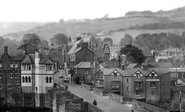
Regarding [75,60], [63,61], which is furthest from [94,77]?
[63,61]

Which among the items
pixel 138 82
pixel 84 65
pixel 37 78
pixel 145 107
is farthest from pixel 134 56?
pixel 145 107

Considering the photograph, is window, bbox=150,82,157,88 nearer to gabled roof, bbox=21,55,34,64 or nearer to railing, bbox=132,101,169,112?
gabled roof, bbox=21,55,34,64

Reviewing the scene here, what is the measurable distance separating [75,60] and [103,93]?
32.9 meters

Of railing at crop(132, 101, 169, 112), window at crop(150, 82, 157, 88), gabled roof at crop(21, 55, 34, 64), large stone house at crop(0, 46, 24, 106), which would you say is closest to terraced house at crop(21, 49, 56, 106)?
gabled roof at crop(21, 55, 34, 64)

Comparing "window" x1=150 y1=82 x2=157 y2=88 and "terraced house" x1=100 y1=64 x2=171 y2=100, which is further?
"window" x1=150 y1=82 x2=157 y2=88

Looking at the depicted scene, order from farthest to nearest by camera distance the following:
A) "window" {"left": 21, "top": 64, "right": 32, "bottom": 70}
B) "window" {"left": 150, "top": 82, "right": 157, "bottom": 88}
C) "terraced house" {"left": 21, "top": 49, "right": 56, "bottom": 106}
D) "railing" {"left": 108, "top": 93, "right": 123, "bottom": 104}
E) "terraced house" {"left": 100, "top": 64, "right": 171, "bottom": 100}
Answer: "window" {"left": 150, "top": 82, "right": 157, "bottom": 88}, "terraced house" {"left": 100, "top": 64, "right": 171, "bottom": 100}, "window" {"left": 21, "top": 64, "right": 32, "bottom": 70}, "terraced house" {"left": 21, "top": 49, "right": 56, "bottom": 106}, "railing" {"left": 108, "top": 93, "right": 123, "bottom": 104}

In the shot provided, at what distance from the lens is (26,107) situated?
68.1 meters

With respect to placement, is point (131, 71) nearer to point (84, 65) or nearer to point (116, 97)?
point (84, 65)

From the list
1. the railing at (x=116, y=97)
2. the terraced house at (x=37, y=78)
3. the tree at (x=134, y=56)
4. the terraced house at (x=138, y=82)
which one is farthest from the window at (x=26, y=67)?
the tree at (x=134, y=56)

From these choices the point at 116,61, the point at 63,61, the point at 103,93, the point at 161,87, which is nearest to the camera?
the point at 103,93

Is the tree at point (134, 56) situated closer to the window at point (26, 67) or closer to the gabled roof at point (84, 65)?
the gabled roof at point (84, 65)

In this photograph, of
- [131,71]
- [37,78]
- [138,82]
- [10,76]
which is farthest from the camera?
[131,71]

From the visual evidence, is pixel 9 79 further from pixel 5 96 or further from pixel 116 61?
pixel 116 61

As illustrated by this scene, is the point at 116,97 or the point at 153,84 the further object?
the point at 153,84
